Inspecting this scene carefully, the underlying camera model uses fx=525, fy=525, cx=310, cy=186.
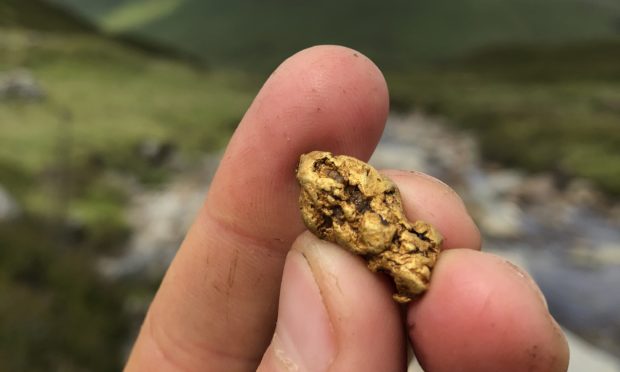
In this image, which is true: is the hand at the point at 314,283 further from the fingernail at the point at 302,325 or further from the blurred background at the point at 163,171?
the blurred background at the point at 163,171

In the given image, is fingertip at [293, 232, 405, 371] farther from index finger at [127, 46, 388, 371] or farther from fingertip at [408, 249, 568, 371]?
index finger at [127, 46, 388, 371]

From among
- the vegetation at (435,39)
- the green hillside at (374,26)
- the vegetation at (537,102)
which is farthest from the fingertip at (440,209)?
the green hillside at (374,26)

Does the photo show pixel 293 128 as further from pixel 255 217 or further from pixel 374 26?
pixel 374 26

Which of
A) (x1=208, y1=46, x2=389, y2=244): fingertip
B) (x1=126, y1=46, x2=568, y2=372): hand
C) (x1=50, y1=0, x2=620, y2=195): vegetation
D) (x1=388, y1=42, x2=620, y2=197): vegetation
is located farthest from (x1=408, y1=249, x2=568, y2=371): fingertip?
(x1=50, y1=0, x2=620, y2=195): vegetation

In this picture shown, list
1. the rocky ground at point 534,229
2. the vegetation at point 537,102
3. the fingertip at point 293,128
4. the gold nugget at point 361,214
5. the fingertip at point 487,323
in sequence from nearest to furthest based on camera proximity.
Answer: the fingertip at point 487,323, the gold nugget at point 361,214, the fingertip at point 293,128, the rocky ground at point 534,229, the vegetation at point 537,102

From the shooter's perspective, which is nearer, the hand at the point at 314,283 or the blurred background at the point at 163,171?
the hand at the point at 314,283

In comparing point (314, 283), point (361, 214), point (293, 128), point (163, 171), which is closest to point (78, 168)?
point (163, 171)

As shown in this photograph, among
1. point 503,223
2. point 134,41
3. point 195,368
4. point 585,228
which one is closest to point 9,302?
point 195,368

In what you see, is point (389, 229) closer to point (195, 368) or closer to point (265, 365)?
point (265, 365)
